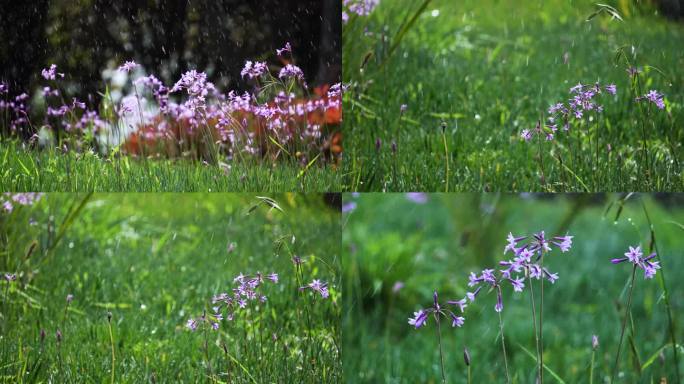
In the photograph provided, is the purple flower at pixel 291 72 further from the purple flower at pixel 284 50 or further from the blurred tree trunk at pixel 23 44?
the blurred tree trunk at pixel 23 44

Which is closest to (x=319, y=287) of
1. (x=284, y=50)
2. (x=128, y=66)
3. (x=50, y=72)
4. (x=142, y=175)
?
(x=142, y=175)

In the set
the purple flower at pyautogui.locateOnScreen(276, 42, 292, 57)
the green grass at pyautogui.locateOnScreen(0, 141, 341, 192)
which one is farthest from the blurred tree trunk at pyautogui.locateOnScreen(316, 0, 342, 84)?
the green grass at pyautogui.locateOnScreen(0, 141, 341, 192)

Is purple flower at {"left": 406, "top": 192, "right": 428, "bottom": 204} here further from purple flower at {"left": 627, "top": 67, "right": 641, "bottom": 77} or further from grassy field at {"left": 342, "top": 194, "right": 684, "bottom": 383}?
purple flower at {"left": 627, "top": 67, "right": 641, "bottom": 77}

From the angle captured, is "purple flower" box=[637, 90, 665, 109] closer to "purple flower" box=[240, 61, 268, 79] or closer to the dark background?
the dark background

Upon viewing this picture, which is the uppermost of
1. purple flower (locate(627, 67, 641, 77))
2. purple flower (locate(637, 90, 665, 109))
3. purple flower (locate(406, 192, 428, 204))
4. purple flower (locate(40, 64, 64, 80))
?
purple flower (locate(40, 64, 64, 80))

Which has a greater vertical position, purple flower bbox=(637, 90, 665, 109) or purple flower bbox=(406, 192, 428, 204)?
purple flower bbox=(637, 90, 665, 109)

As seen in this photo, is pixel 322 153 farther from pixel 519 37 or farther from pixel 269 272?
pixel 519 37

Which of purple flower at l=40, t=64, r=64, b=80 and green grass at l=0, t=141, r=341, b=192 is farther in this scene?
purple flower at l=40, t=64, r=64, b=80
